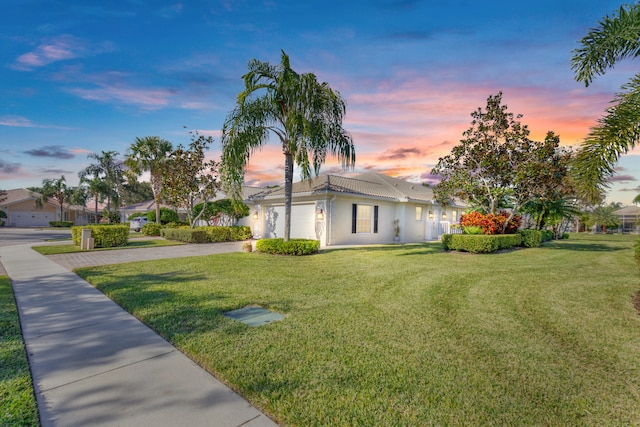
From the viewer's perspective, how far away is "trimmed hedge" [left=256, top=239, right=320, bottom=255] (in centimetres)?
1178

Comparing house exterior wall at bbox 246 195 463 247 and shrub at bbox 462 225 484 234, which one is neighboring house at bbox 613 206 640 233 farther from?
shrub at bbox 462 225 484 234

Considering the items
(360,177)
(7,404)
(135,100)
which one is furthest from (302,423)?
(360,177)

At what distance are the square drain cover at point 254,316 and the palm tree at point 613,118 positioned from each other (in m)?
6.74

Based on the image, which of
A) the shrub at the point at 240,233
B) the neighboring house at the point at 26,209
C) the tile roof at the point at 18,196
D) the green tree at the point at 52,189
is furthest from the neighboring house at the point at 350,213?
the neighboring house at the point at 26,209

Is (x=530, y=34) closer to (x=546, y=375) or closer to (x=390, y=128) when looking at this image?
(x=390, y=128)

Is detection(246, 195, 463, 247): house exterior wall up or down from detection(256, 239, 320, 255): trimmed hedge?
up

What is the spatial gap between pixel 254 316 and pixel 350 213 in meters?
12.1

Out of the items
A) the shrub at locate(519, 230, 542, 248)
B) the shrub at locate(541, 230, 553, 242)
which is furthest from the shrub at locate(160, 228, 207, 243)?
the shrub at locate(541, 230, 553, 242)

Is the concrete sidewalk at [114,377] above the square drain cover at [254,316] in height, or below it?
below

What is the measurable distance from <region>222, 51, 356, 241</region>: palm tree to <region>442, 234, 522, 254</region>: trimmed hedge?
6.55 meters

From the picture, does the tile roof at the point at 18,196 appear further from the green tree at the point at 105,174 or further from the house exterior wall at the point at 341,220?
the house exterior wall at the point at 341,220

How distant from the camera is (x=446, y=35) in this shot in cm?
934

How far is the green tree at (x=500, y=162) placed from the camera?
1321 centimetres

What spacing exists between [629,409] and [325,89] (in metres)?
10.9
